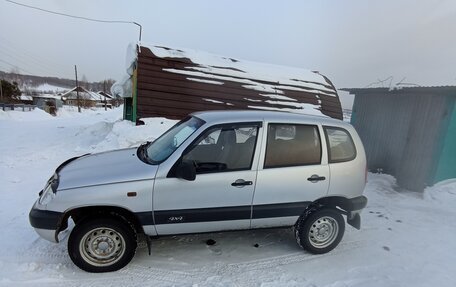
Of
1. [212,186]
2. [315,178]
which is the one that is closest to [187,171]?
[212,186]

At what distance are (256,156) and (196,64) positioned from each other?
25.8 feet

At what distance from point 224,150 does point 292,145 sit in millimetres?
871

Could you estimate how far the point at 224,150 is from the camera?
329cm

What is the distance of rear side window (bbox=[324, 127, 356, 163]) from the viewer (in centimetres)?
348

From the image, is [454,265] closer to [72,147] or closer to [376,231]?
[376,231]

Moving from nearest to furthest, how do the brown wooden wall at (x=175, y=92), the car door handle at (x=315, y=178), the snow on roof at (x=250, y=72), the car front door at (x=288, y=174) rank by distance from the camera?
1. the car front door at (x=288, y=174)
2. the car door handle at (x=315, y=178)
3. the brown wooden wall at (x=175, y=92)
4. the snow on roof at (x=250, y=72)

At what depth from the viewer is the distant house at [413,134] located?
641 cm

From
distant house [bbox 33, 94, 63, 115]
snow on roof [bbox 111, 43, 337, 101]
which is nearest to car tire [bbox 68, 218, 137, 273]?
snow on roof [bbox 111, 43, 337, 101]

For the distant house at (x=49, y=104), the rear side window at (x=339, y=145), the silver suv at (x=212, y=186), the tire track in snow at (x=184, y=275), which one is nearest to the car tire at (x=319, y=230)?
the silver suv at (x=212, y=186)

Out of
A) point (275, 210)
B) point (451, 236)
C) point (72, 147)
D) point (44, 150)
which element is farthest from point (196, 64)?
point (451, 236)

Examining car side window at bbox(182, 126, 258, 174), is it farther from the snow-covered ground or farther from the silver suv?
the snow-covered ground

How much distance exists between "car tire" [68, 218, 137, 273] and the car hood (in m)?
0.44

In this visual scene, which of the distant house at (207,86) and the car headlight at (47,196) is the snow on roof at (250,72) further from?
the car headlight at (47,196)

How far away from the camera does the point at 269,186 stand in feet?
10.4
